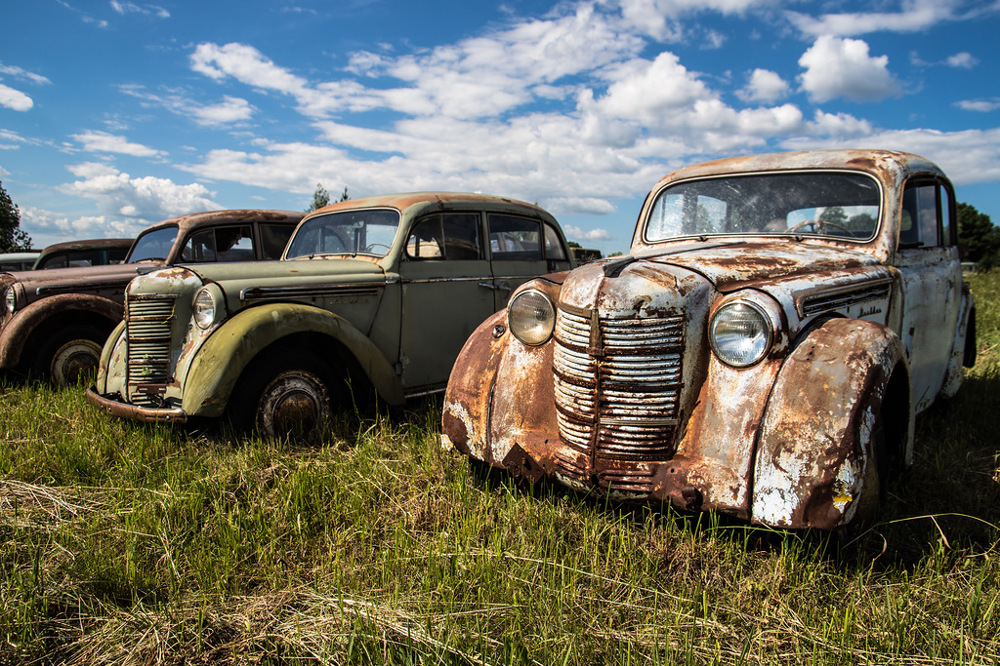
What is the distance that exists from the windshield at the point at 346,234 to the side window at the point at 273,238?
4.14ft

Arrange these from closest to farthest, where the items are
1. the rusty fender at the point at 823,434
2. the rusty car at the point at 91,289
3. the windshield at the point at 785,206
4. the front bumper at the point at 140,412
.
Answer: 1. the rusty fender at the point at 823,434
2. the windshield at the point at 785,206
3. the front bumper at the point at 140,412
4. the rusty car at the point at 91,289

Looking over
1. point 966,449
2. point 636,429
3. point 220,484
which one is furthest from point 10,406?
point 966,449

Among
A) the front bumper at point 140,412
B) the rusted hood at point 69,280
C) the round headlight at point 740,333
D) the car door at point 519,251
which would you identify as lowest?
the front bumper at point 140,412

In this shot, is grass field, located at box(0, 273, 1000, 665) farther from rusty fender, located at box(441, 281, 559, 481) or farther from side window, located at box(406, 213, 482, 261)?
side window, located at box(406, 213, 482, 261)

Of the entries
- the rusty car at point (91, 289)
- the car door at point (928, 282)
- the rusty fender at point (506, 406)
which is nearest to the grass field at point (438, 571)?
the rusty fender at point (506, 406)

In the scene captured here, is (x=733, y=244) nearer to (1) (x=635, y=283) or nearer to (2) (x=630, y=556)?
(1) (x=635, y=283)

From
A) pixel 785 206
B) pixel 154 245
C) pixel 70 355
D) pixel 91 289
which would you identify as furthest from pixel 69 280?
pixel 785 206

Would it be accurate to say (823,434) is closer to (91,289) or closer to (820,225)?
(820,225)

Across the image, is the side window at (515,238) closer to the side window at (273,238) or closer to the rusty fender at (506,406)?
the rusty fender at (506,406)

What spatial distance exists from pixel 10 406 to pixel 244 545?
10.7 ft

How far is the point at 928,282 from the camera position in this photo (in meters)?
3.55

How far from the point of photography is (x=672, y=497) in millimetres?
2215

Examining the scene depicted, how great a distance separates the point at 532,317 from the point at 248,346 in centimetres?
171

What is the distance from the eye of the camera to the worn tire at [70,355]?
209 inches
